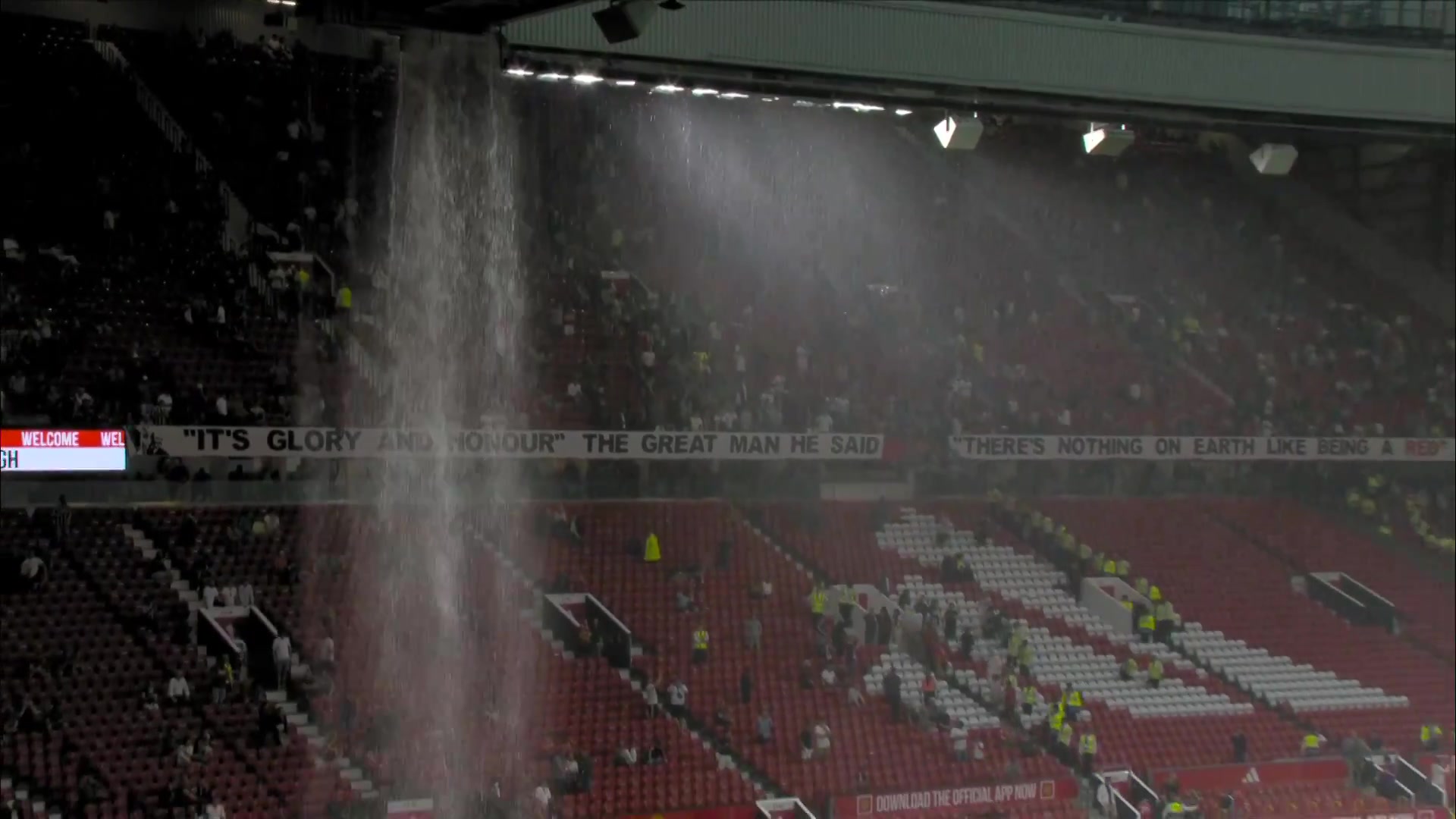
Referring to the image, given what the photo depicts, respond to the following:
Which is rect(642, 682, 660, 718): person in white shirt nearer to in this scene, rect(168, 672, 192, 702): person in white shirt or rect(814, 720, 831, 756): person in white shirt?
rect(814, 720, 831, 756): person in white shirt

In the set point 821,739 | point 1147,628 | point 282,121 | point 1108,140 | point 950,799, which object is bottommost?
point 950,799

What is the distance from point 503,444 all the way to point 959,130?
726cm

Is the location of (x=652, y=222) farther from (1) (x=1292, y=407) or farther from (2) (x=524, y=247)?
(1) (x=1292, y=407)

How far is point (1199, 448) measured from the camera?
28.0 metres

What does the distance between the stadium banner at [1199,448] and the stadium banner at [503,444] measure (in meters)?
2.29

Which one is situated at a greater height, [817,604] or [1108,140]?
[1108,140]

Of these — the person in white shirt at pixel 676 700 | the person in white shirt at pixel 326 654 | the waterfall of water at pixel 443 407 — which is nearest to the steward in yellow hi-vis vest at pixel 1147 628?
the person in white shirt at pixel 676 700

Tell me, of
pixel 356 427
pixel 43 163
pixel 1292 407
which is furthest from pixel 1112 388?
pixel 43 163

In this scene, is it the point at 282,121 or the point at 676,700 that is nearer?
the point at 676,700

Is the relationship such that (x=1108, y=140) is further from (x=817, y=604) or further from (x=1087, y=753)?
(x=1087, y=753)

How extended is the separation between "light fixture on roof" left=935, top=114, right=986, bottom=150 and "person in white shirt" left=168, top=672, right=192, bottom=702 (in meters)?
11.3

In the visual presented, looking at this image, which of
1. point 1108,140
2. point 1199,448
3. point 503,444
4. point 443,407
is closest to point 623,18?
point 503,444

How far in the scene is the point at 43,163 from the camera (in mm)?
21750

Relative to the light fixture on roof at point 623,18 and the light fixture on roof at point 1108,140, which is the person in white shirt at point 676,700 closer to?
the light fixture on roof at point 1108,140
